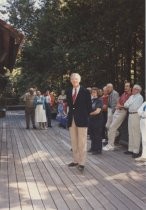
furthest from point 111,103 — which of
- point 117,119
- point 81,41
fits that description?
point 81,41

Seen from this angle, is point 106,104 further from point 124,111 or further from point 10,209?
point 10,209

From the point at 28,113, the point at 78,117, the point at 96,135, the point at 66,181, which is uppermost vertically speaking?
the point at 78,117

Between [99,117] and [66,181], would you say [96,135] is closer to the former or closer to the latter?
[99,117]

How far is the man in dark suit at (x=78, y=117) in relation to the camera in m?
11.3

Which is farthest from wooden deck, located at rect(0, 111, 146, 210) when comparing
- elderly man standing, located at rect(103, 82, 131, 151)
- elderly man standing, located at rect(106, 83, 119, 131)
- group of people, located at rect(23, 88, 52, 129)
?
group of people, located at rect(23, 88, 52, 129)

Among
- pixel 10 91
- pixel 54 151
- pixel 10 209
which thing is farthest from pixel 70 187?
pixel 10 91

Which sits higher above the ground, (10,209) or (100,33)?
(100,33)

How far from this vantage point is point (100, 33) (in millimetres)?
32156

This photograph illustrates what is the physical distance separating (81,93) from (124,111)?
13.0ft

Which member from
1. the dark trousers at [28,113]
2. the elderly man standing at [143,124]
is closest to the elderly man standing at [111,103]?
the elderly man standing at [143,124]

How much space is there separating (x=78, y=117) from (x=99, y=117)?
3.43 metres

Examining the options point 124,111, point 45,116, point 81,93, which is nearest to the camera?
point 81,93

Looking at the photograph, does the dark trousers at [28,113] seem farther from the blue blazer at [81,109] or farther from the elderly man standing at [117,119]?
the blue blazer at [81,109]

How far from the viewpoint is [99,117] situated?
14688 millimetres
